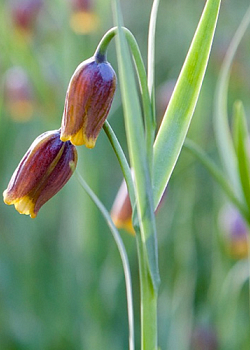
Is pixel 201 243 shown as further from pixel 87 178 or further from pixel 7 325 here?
pixel 7 325

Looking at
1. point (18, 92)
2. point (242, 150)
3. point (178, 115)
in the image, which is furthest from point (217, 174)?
point (18, 92)

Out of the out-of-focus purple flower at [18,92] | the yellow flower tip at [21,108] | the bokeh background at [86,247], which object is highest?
the out-of-focus purple flower at [18,92]

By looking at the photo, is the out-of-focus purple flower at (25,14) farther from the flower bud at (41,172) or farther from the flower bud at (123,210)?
the flower bud at (41,172)

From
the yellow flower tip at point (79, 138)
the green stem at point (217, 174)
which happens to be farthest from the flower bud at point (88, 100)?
the green stem at point (217, 174)

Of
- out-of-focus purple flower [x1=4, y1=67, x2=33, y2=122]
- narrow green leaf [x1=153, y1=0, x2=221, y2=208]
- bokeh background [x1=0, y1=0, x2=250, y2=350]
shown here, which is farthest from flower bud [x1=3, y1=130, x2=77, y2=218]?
out-of-focus purple flower [x1=4, y1=67, x2=33, y2=122]

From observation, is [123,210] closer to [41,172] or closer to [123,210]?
[123,210]

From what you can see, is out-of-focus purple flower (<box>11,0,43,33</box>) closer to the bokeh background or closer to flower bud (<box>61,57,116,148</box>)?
the bokeh background
